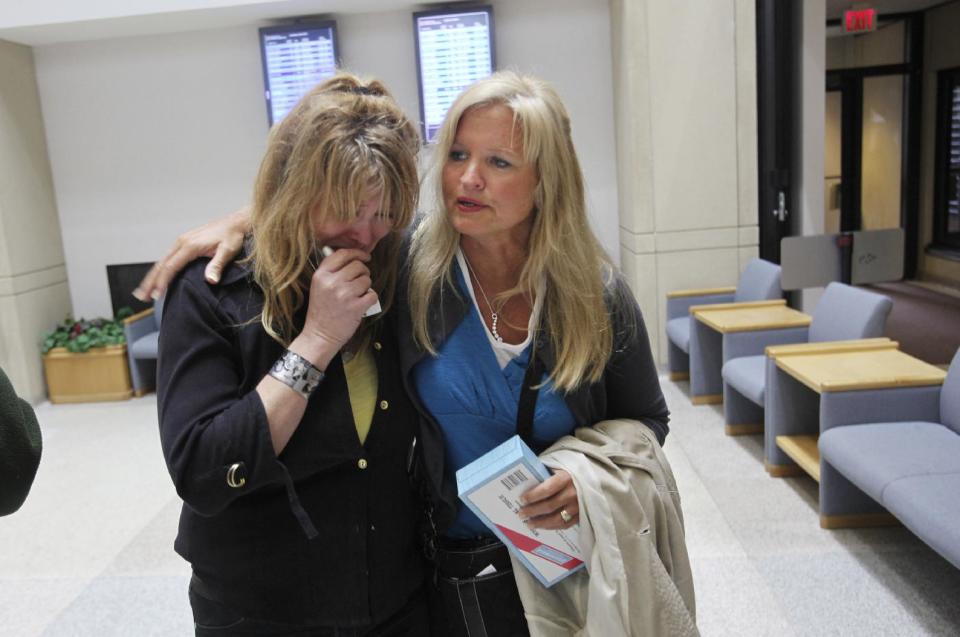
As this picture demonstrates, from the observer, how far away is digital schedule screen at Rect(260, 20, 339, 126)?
7.10 meters

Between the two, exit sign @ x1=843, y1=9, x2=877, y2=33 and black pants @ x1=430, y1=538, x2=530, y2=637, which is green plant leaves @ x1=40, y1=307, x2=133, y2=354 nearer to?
black pants @ x1=430, y1=538, x2=530, y2=637

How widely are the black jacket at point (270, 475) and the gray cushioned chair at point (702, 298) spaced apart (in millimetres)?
4927

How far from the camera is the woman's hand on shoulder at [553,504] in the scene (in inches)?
57.4

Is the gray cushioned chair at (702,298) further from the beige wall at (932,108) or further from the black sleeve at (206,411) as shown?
the black sleeve at (206,411)

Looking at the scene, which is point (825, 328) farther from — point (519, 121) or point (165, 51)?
point (165, 51)

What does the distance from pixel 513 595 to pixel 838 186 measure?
10.9m

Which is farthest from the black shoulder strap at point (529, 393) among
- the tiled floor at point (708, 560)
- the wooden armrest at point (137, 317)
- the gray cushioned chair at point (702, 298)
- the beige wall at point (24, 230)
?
the beige wall at point (24, 230)

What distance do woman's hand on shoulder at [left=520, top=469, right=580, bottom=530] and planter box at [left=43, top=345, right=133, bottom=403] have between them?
22.4 ft

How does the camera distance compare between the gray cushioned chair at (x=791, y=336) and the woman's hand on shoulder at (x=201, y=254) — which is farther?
the gray cushioned chair at (x=791, y=336)

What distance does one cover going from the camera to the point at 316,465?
1436 millimetres

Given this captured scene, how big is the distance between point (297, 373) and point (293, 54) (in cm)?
637

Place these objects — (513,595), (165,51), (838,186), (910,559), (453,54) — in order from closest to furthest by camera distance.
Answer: (513,595)
(910,559)
(453,54)
(165,51)
(838,186)

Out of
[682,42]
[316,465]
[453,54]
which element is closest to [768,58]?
[682,42]

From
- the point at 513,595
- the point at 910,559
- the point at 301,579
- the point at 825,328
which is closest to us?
the point at 301,579
